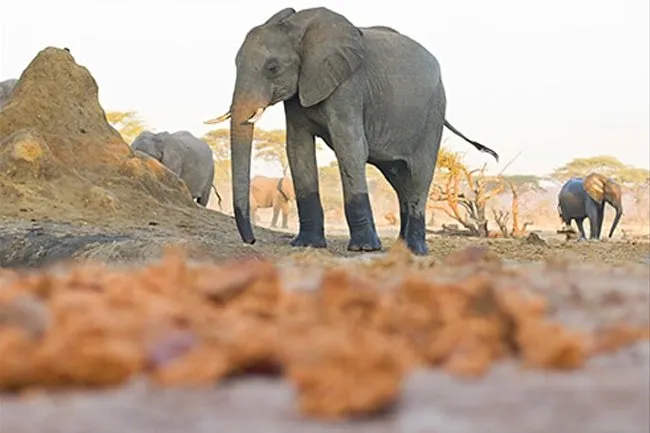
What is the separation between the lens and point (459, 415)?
75cm

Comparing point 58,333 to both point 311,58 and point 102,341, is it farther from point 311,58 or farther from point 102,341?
point 311,58

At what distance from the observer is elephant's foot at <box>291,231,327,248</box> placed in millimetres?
5930

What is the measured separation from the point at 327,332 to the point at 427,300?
8.1 inches

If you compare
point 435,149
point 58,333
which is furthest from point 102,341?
point 435,149

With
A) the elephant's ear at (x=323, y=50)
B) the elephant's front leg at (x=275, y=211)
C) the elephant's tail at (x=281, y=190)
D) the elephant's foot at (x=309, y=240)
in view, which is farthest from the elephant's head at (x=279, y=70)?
the elephant's front leg at (x=275, y=211)

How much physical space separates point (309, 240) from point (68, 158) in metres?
1.59

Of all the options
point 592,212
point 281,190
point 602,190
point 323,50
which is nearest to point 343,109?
point 323,50

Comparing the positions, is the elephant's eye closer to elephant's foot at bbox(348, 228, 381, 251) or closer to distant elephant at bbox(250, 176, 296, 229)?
elephant's foot at bbox(348, 228, 381, 251)

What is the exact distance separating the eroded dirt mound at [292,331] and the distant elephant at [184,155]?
31.0 ft

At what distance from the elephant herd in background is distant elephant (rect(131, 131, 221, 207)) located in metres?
4.45

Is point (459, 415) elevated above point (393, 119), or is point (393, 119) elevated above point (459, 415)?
point (393, 119)

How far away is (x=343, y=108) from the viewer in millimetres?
5754

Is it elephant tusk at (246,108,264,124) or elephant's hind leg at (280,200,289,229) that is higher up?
elephant tusk at (246,108,264,124)

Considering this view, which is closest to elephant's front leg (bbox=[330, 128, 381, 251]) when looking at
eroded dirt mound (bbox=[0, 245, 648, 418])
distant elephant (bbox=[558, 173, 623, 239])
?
eroded dirt mound (bbox=[0, 245, 648, 418])
